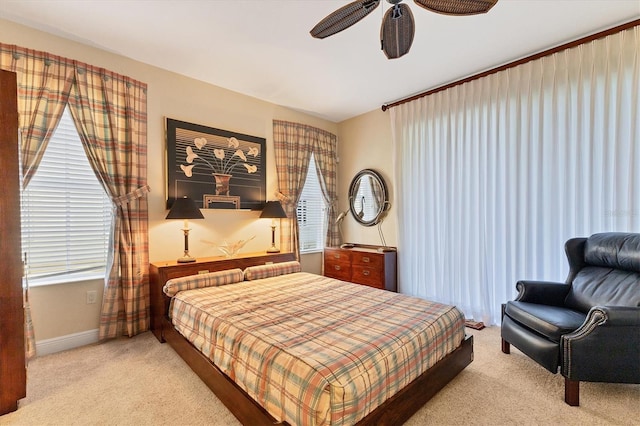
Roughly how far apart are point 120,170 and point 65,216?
642mm

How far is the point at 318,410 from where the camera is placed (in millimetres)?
1279

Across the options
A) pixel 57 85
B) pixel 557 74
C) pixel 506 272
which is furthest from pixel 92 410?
pixel 557 74

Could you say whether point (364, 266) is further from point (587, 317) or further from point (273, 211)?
point (587, 317)

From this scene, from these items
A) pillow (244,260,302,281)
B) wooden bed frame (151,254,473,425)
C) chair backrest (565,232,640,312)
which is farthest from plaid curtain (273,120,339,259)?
chair backrest (565,232,640,312)

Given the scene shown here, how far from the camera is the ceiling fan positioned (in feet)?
5.37

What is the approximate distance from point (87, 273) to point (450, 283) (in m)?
4.10

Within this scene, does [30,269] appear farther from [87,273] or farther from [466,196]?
[466,196]

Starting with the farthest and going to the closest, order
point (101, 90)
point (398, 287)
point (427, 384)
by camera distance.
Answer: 1. point (398, 287)
2. point (101, 90)
3. point (427, 384)

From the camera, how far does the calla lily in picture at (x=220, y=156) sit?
3428 millimetres

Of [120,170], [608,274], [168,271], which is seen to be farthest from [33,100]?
[608,274]

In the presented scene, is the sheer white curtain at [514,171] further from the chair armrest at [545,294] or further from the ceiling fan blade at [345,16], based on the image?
the ceiling fan blade at [345,16]

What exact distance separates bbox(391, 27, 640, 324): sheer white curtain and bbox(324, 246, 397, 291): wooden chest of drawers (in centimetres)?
24

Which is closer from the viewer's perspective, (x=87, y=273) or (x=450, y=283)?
(x=87, y=273)

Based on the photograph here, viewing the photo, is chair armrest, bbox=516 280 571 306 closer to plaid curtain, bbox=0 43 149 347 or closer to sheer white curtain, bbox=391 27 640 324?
sheer white curtain, bbox=391 27 640 324
